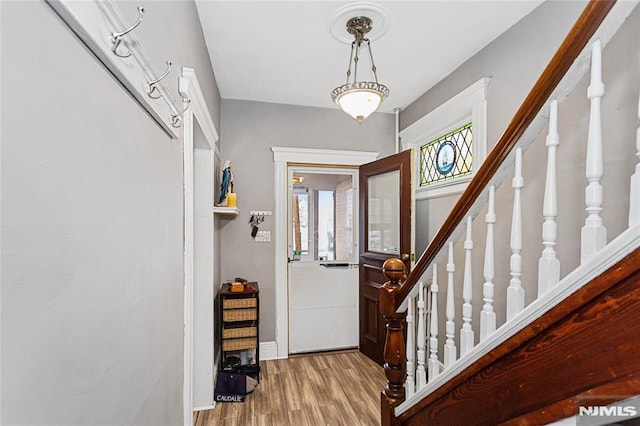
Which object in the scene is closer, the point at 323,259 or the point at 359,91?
the point at 359,91

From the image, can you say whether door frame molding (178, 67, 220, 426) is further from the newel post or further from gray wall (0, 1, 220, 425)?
the newel post

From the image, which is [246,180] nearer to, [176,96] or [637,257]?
[176,96]

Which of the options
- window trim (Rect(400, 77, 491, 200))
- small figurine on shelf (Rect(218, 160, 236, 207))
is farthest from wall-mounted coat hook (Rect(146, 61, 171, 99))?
window trim (Rect(400, 77, 491, 200))

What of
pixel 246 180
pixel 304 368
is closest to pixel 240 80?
pixel 246 180

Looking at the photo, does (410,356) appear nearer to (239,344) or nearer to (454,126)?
(239,344)

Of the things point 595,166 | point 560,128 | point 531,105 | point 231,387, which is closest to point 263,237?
point 231,387

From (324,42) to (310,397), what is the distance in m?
2.71

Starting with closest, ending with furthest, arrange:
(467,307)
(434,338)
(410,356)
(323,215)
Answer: (467,307) → (434,338) → (410,356) → (323,215)

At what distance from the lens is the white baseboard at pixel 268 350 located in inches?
125

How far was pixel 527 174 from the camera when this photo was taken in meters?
1.88

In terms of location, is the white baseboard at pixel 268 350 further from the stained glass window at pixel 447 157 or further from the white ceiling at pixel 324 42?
the white ceiling at pixel 324 42

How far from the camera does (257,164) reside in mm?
3209

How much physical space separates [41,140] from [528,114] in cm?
118

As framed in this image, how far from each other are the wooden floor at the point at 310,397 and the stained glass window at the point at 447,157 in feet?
6.38
